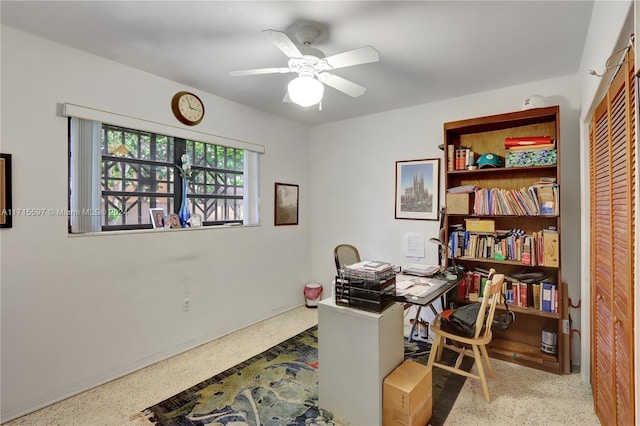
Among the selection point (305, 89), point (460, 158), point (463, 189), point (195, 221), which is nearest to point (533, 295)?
point (463, 189)

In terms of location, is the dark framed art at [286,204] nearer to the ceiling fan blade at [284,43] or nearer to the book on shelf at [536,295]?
the ceiling fan blade at [284,43]

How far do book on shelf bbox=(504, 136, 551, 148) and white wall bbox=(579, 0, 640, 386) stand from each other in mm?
260

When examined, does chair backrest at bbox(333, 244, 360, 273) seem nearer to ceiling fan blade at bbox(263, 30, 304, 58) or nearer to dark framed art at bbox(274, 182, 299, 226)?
dark framed art at bbox(274, 182, 299, 226)

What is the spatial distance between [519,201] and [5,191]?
12.7 feet

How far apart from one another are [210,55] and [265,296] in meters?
2.69

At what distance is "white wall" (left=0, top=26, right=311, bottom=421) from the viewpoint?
208 centimetres

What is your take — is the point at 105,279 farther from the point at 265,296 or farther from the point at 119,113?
the point at 265,296

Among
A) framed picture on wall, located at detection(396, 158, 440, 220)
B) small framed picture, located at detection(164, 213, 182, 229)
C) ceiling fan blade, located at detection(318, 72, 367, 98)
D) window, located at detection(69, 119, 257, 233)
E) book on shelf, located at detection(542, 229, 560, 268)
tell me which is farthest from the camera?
framed picture on wall, located at detection(396, 158, 440, 220)

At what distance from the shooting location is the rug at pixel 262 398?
2031 millimetres

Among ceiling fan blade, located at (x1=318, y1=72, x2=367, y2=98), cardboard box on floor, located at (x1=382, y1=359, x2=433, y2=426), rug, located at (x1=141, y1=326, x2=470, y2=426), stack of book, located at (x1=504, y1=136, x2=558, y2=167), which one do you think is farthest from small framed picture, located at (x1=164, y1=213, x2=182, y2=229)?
stack of book, located at (x1=504, y1=136, x2=558, y2=167)

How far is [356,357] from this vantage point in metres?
1.93

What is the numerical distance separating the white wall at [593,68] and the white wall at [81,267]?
10.0ft

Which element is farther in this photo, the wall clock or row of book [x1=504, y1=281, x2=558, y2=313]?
the wall clock

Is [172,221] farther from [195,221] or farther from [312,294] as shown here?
[312,294]
